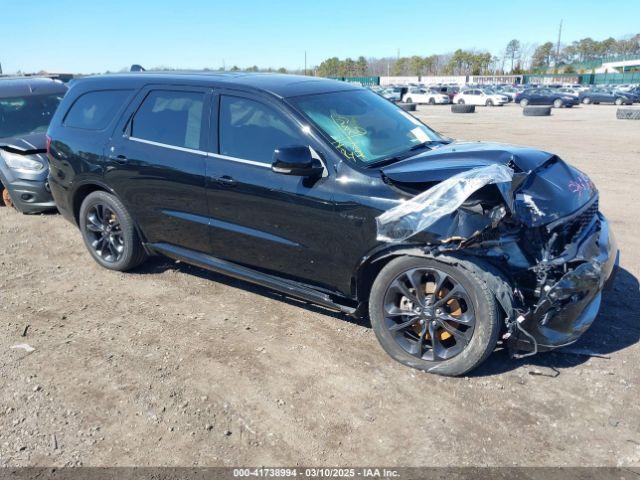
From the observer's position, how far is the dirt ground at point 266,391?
9.11 ft

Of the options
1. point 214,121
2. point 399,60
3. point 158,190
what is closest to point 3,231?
point 158,190

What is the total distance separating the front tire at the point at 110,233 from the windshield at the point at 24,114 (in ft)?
11.5

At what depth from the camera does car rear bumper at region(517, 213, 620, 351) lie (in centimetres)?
305

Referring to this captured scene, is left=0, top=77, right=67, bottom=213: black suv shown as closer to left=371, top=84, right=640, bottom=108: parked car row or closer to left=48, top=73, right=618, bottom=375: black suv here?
left=48, top=73, right=618, bottom=375: black suv

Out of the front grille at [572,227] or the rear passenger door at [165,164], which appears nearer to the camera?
the front grille at [572,227]

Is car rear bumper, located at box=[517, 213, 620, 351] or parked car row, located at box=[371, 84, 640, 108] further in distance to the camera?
parked car row, located at box=[371, 84, 640, 108]

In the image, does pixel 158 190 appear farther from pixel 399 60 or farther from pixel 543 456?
pixel 399 60

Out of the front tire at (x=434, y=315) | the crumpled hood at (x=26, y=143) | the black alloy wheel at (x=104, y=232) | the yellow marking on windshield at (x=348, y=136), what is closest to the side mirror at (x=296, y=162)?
the yellow marking on windshield at (x=348, y=136)

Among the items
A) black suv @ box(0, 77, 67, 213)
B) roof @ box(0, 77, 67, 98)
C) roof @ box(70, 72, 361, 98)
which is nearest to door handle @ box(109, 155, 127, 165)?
roof @ box(70, 72, 361, 98)

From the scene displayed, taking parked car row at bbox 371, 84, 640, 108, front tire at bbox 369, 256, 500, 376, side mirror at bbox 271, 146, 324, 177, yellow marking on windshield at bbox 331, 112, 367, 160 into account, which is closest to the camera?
front tire at bbox 369, 256, 500, 376

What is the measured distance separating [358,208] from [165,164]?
1.89 meters

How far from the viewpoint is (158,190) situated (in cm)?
450

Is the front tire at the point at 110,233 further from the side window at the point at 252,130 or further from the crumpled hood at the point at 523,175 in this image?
the crumpled hood at the point at 523,175

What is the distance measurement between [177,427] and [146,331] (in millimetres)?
1304
